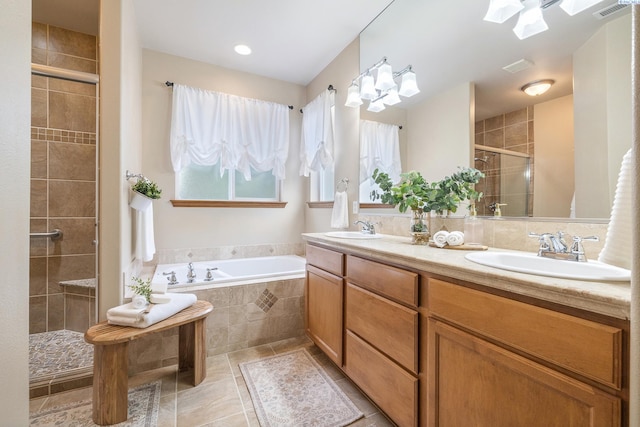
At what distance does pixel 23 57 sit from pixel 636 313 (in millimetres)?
1576

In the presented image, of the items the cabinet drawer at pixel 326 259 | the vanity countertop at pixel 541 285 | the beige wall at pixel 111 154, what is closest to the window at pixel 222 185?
the beige wall at pixel 111 154

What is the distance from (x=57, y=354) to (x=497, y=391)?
8.89 feet

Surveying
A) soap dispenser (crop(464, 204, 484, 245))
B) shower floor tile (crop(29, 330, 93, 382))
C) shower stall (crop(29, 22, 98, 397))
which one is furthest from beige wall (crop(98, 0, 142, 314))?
soap dispenser (crop(464, 204, 484, 245))

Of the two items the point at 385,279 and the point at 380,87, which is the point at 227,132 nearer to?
the point at 380,87

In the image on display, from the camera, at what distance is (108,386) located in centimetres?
139

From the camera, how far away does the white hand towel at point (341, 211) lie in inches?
98.7

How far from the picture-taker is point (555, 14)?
1242mm

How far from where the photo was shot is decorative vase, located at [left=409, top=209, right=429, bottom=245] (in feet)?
5.32

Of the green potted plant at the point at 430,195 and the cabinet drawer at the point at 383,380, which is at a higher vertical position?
the green potted plant at the point at 430,195

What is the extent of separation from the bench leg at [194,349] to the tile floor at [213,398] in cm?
6

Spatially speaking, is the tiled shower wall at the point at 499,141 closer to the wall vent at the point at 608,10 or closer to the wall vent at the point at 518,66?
the wall vent at the point at 518,66

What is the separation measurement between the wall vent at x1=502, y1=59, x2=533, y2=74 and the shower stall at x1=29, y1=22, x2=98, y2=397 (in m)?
3.01

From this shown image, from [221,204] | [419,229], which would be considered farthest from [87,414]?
[419,229]

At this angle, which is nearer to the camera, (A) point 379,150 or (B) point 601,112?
(B) point 601,112
